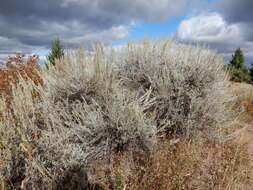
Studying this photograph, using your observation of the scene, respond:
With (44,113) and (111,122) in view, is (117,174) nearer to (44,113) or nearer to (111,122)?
(111,122)

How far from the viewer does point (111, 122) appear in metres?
2.93

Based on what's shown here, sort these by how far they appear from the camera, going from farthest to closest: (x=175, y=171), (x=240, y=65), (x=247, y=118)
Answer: (x=240, y=65), (x=247, y=118), (x=175, y=171)

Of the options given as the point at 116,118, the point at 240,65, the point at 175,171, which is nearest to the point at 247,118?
the point at 175,171

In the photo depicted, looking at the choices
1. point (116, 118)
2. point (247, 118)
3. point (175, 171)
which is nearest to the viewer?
point (175, 171)

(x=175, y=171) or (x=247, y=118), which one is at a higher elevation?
(x=175, y=171)

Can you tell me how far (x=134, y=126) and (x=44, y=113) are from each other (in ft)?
4.55

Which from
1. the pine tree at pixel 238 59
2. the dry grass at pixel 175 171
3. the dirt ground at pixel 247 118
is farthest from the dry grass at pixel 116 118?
the pine tree at pixel 238 59

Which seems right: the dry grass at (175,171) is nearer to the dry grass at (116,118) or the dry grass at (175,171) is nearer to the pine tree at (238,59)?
the dry grass at (116,118)

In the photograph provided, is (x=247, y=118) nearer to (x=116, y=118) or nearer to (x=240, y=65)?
(x=116, y=118)

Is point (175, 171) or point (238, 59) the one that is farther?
point (238, 59)

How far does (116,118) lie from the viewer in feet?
9.52

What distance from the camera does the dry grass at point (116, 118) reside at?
8.29ft

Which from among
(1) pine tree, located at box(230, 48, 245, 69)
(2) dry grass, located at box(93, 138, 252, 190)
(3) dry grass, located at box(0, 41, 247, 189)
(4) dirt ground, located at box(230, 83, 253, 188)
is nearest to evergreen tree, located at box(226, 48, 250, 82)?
A: (1) pine tree, located at box(230, 48, 245, 69)

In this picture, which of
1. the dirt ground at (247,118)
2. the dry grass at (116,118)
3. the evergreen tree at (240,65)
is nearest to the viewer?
the dry grass at (116,118)
